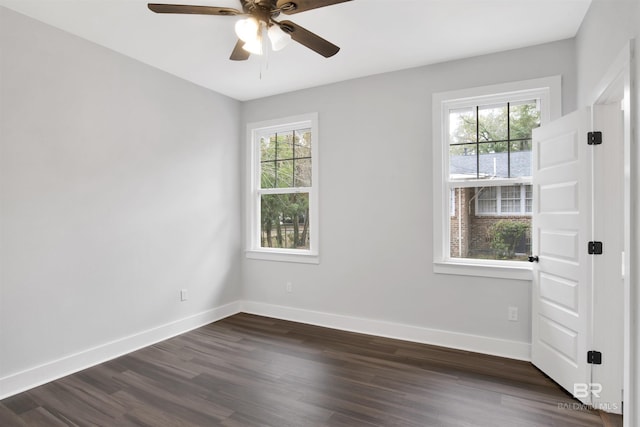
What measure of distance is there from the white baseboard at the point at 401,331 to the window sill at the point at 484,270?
1.86 ft

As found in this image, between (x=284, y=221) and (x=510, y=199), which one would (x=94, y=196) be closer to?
(x=284, y=221)

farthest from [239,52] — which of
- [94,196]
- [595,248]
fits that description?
[595,248]

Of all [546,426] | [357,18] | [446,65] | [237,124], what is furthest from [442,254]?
[237,124]

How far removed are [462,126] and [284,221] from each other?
7.49 ft

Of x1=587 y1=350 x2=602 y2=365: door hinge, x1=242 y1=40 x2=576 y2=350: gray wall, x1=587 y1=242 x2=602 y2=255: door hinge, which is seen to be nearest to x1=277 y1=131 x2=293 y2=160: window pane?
x1=242 y1=40 x2=576 y2=350: gray wall

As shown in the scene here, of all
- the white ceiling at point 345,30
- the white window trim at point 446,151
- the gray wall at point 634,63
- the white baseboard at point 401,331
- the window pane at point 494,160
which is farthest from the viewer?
the window pane at point 494,160

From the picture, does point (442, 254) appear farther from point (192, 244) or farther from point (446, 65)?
point (192, 244)

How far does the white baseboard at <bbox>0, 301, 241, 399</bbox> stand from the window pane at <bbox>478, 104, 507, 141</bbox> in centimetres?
348

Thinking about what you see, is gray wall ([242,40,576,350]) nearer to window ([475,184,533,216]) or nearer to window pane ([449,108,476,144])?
window pane ([449,108,476,144])

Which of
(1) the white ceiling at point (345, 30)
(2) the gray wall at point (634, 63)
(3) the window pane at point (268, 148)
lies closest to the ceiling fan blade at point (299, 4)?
(1) the white ceiling at point (345, 30)

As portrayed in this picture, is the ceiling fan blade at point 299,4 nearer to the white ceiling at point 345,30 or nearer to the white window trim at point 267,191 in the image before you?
the white ceiling at point 345,30

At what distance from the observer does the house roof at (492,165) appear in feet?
10.3

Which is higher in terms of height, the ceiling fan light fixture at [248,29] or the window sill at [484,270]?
the ceiling fan light fixture at [248,29]

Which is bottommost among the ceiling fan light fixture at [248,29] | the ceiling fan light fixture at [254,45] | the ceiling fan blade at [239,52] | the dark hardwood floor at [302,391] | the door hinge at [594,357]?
the dark hardwood floor at [302,391]
